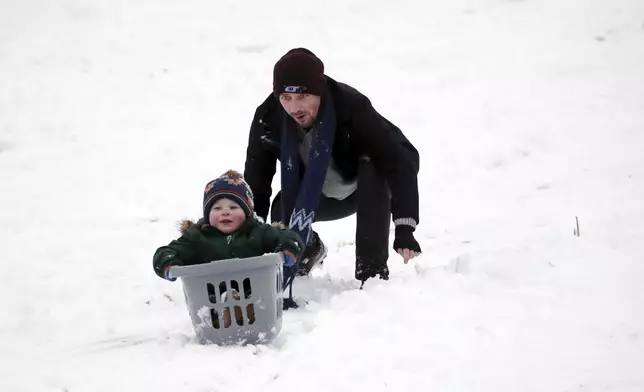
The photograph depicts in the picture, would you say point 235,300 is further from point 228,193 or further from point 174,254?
point 228,193

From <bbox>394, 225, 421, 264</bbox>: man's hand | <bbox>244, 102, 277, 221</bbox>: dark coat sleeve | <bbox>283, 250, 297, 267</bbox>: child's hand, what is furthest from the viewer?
<bbox>244, 102, 277, 221</bbox>: dark coat sleeve

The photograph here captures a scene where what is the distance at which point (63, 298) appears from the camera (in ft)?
12.6

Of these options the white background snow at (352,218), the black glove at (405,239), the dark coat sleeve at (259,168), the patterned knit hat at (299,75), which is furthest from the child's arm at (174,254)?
the black glove at (405,239)

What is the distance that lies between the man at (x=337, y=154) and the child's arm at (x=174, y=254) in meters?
0.57

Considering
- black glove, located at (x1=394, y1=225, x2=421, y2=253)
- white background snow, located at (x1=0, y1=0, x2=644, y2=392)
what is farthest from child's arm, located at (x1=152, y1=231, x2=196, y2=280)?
black glove, located at (x1=394, y1=225, x2=421, y2=253)

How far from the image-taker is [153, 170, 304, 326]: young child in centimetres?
280

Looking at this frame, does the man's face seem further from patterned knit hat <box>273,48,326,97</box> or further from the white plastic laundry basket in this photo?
the white plastic laundry basket

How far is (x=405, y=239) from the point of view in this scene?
316 centimetres

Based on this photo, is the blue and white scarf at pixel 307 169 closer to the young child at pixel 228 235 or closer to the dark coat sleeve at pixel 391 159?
the dark coat sleeve at pixel 391 159

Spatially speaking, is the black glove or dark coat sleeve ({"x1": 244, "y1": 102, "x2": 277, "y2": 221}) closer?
the black glove

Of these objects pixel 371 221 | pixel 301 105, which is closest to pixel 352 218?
pixel 371 221

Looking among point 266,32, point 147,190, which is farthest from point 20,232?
point 266,32

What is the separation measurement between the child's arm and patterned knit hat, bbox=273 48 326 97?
80 cm

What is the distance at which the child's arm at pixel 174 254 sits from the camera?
2.64 meters
